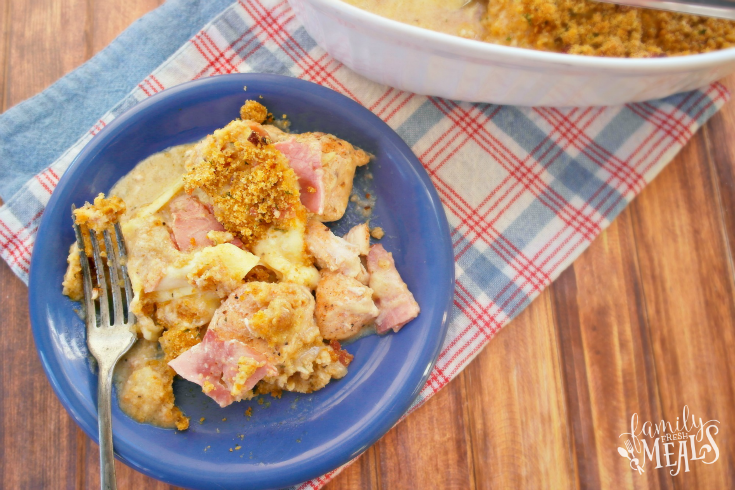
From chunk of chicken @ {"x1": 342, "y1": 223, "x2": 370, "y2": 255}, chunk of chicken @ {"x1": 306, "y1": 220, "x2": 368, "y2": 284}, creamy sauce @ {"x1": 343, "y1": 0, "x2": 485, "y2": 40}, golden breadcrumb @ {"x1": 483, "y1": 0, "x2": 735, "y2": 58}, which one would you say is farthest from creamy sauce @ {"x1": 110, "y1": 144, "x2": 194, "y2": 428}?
golden breadcrumb @ {"x1": 483, "y1": 0, "x2": 735, "y2": 58}

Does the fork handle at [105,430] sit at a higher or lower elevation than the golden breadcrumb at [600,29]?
lower

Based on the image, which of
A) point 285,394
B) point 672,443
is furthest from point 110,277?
point 672,443

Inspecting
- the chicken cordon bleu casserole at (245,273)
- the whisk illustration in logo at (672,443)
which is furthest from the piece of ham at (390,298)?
the whisk illustration in logo at (672,443)

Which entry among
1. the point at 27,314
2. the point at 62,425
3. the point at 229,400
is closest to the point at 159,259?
the point at 229,400

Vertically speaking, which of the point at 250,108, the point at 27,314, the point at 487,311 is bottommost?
the point at 487,311

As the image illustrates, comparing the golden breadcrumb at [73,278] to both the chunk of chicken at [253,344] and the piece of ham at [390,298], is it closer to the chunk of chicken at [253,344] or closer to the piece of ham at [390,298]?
the chunk of chicken at [253,344]

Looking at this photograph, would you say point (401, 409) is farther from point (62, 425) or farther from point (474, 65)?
point (62, 425)
